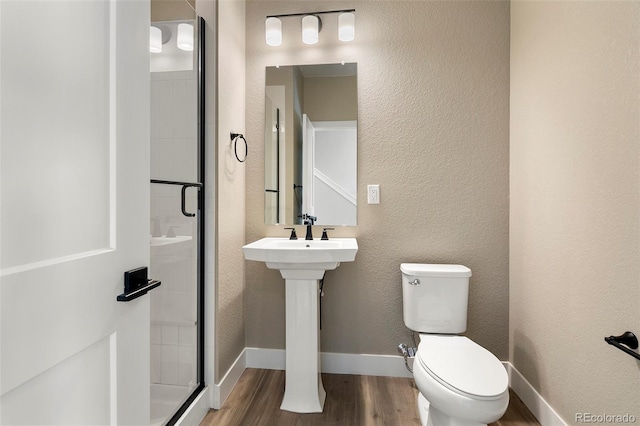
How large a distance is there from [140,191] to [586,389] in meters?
1.78

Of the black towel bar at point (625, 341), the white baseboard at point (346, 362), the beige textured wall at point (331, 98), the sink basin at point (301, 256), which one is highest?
the beige textured wall at point (331, 98)

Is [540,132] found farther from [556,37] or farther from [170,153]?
[170,153]

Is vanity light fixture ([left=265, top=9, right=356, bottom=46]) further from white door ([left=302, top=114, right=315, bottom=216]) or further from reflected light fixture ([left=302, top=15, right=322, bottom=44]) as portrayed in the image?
white door ([left=302, top=114, right=315, bottom=216])

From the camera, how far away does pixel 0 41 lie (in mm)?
530

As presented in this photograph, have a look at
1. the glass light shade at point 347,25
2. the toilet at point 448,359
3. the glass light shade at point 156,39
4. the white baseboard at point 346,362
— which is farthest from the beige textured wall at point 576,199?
the glass light shade at point 156,39

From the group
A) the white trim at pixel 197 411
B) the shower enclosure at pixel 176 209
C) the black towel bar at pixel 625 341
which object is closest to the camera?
the black towel bar at pixel 625 341

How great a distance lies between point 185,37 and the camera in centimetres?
164

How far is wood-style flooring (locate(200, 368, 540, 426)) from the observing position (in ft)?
5.68

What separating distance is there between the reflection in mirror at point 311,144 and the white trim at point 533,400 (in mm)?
1292

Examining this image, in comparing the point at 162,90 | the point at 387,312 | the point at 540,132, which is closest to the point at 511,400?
the point at 387,312

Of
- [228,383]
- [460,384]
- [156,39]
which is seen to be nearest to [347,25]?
[156,39]

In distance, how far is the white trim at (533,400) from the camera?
1.60 metres

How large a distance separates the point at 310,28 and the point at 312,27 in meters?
0.01

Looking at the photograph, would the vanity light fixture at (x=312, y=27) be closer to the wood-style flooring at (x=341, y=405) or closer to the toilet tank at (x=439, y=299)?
the toilet tank at (x=439, y=299)
